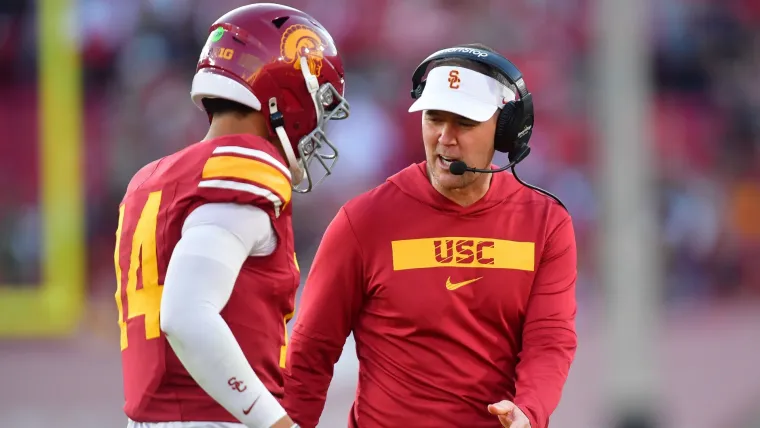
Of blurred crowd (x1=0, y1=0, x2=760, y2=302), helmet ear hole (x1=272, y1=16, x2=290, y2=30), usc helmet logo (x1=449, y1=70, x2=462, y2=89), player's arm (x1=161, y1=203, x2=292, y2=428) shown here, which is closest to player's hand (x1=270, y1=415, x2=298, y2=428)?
player's arm (x1=161, y1=203, x2=292, y2=428)

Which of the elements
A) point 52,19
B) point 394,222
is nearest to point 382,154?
point 52,19

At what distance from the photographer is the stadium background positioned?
27.0 ft

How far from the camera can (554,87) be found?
10695mm

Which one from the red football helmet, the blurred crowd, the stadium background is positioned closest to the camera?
the red football helmet

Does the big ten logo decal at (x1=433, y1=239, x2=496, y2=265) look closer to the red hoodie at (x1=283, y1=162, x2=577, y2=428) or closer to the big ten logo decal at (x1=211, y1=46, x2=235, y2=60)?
the red hoodie at (x1=283, y1=162, x2=577, y2=428)

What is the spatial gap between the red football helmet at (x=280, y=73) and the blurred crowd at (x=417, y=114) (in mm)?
6429

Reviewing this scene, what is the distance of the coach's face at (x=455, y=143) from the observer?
3068mm

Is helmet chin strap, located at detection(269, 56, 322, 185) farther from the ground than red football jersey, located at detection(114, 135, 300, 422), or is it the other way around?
helmet chin strap, located at detection(269, 56, 322, 185)

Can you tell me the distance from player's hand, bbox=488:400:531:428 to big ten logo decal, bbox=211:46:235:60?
97cm

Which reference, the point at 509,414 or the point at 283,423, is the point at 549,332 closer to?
the point at 509,414

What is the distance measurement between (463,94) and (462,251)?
0.38 metres

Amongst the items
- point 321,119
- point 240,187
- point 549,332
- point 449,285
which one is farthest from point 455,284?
point 240,187

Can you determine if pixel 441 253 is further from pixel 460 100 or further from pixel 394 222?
pixel 460 100

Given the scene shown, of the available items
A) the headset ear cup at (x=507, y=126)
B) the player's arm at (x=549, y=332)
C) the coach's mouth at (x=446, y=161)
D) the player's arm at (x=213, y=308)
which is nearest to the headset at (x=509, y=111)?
the headset ear cup at (x=507, y=126)
